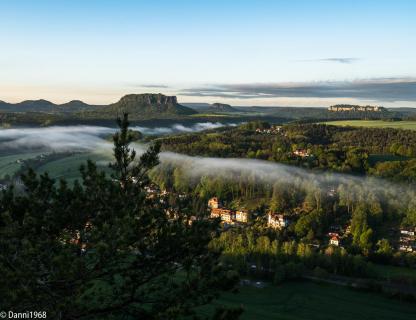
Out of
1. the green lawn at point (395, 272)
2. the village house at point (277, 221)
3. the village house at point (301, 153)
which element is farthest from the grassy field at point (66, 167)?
the green lawn at point (395, 272)

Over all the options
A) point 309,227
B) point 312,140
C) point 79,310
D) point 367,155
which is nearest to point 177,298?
point 79,310

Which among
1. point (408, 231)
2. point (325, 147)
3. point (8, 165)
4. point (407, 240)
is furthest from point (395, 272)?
point (8, 165)

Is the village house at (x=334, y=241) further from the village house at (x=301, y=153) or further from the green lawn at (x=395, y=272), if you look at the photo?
the village house at (x=301, y=153)

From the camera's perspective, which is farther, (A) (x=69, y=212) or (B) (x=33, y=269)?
(A) (x=69, y=212)

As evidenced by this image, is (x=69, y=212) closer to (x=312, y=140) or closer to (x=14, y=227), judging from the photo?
(x=14, y=227)

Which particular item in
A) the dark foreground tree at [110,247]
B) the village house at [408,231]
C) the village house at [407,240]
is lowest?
the village house at [407,240]
